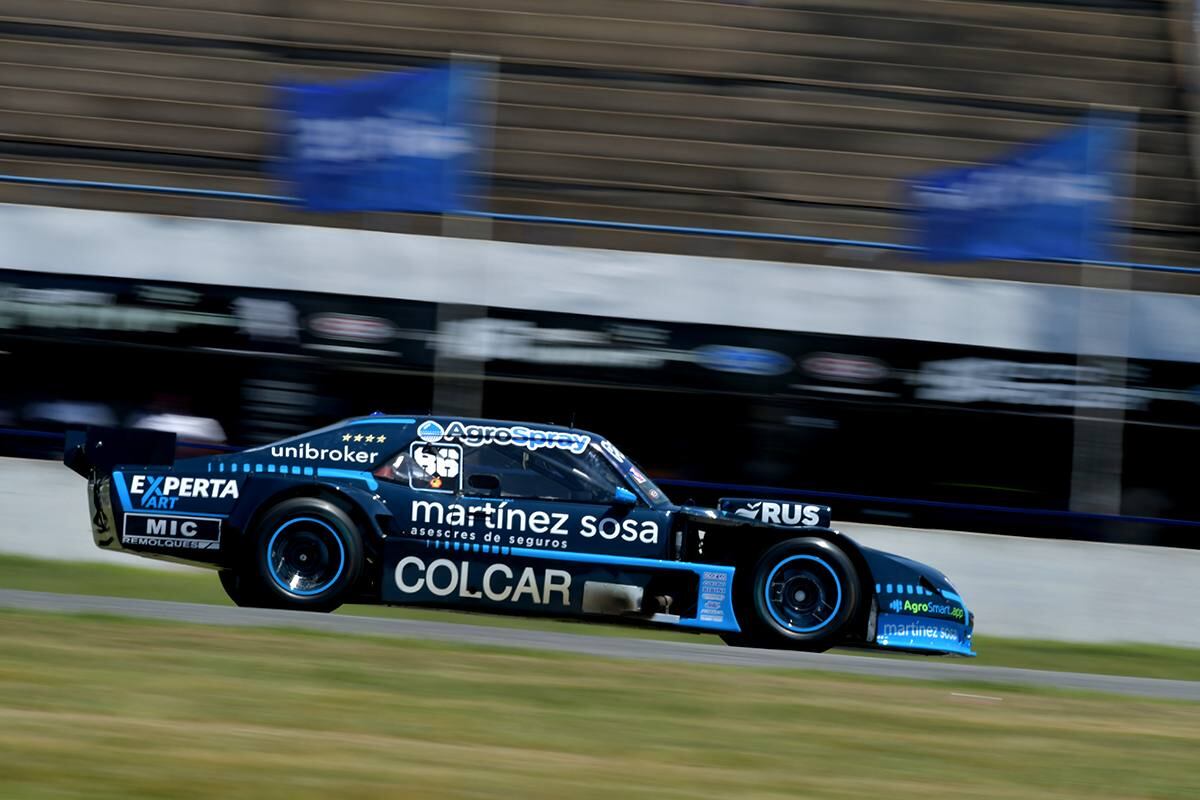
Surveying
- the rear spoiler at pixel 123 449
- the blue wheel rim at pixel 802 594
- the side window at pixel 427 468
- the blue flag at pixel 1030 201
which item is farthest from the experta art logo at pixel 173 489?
the blue flag at pixel 1030 201

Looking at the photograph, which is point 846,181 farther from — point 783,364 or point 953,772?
point 953,772

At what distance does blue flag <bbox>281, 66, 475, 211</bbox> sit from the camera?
12875 mm

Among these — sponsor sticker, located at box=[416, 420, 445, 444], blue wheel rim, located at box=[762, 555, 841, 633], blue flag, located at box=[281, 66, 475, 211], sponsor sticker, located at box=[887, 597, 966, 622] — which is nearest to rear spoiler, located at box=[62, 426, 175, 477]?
sponsor sticker, located at box=[416, 420, 445, 444]

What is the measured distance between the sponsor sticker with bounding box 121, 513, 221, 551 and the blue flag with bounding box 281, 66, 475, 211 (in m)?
4.79

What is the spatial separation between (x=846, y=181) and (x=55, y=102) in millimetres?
8298

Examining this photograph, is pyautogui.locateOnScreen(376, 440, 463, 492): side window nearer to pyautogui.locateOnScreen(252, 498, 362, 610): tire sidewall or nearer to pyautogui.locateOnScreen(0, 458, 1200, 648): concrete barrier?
pyautogui.locateOnScreen(252, 498, 362, 610): tire sidewall

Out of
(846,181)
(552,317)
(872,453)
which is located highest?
(846,181)

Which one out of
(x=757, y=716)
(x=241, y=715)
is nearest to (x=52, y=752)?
(x=241, y=715)

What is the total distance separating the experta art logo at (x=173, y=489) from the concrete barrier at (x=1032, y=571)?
3215 millimetres

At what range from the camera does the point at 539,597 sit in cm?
855

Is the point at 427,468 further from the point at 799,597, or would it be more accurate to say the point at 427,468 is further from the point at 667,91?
the point at 667,91

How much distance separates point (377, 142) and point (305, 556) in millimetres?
5251

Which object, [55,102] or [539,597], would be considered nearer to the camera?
[539,597]

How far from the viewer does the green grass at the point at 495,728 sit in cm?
462
